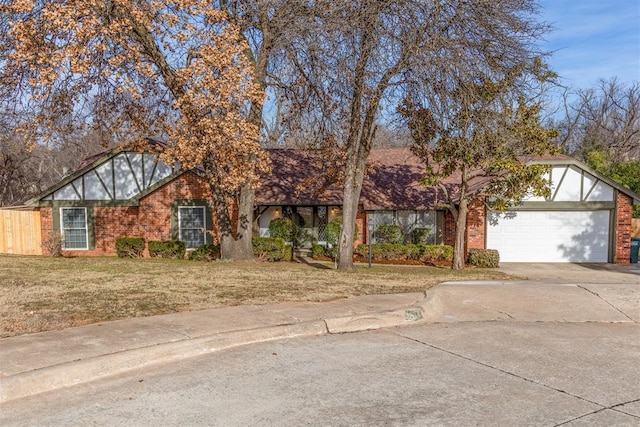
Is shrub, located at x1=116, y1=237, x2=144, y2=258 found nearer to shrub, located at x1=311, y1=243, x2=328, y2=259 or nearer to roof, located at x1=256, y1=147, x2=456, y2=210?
roof, located at x1=256, y1=147, x2=456, y2=210

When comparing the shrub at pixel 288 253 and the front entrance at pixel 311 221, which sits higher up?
the front entrance at pixel 311 221

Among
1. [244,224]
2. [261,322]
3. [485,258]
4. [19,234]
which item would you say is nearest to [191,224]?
[244,224]

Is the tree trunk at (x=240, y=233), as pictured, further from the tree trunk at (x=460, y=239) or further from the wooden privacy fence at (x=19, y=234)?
the wooden privacy fence at (x=19, y=234)

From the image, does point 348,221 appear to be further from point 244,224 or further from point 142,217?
point 142,217

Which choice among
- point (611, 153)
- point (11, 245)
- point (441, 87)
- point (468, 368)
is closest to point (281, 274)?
point (441, 87)

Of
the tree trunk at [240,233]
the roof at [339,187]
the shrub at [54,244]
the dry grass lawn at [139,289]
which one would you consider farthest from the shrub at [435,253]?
the shrub at [54,244]

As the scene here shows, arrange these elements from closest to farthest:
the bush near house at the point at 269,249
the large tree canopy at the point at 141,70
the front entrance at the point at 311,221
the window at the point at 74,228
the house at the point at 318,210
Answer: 1. the large tree canopy at the point at 141,70
2. the bush near house at the point at 269,249
3. the house at the point at 318,210
4. the window at the point at 74,228
5. the front entrance at the point at 311,221

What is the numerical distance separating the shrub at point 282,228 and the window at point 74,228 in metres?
8.16

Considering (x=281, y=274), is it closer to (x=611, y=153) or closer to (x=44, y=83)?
(x=44, y=83)

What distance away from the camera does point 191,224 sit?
22.0m

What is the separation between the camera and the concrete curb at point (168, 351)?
4844 millimetres

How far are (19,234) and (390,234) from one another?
52.5 feet

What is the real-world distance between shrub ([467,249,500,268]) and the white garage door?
74.8 inches

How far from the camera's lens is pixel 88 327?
265 inches
